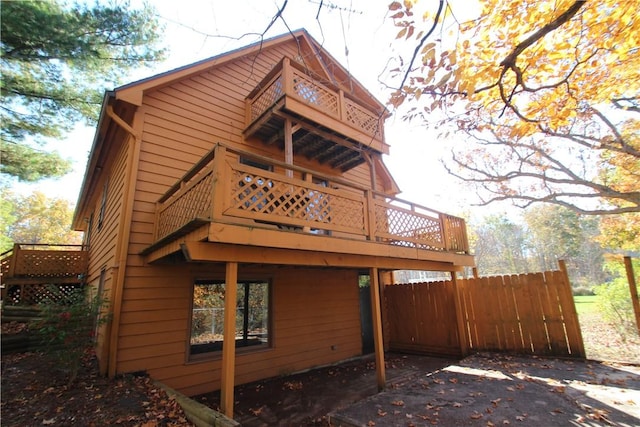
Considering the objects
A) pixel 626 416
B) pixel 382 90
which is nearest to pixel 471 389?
pixel 626 416

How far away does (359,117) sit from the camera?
8.65 metres

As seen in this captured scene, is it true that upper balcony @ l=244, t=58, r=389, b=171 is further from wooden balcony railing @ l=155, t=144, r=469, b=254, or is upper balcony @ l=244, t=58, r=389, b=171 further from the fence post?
the fence post

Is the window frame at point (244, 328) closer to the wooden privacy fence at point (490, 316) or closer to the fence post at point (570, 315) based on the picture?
the wooden privacy fence at point (490, 316)

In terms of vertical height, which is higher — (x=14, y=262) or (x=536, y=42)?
(x=536, y=42)

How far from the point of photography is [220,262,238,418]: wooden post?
3.79 metres

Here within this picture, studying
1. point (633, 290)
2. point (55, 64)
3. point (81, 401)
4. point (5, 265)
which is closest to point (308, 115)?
point (81, 401)

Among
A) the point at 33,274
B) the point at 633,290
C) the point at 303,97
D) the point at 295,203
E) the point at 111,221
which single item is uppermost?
the point at 303,97

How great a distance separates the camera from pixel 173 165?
21.3ft

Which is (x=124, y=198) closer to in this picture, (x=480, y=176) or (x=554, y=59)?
(x=554, y=59)

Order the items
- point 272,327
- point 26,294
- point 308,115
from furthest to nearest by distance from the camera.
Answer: point 26,294, point 272,327, point 308,115

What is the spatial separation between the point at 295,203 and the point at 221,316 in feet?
11.6

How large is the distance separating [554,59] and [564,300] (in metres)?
5.47

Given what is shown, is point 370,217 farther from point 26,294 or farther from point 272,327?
point 26,294

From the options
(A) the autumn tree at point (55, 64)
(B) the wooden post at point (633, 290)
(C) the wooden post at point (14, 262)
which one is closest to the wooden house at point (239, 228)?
(C) the wooden post at point (14, 262)
